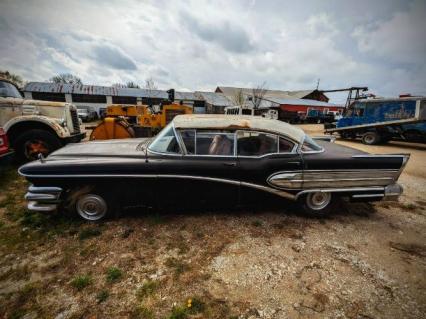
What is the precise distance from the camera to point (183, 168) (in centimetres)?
292

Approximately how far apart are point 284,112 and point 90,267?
30.8 m

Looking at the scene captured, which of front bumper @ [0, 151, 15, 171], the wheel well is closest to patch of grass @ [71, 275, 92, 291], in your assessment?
front bumper @ [0, 151, 15, 171]

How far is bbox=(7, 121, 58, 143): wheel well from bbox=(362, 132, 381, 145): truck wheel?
14491 mm

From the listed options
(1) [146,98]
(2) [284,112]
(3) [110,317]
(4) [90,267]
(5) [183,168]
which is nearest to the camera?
A: (3) [110,317]

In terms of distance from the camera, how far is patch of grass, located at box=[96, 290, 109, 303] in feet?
6.31

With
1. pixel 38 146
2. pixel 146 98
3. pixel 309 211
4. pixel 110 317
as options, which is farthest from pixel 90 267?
pixel 146 98

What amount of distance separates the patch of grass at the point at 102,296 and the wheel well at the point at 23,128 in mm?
5110

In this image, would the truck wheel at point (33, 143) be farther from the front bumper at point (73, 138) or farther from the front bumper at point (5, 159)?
the front bumper at point (5, 159)

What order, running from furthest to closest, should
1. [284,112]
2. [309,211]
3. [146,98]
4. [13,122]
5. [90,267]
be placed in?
[146,98] < [284,112] < [13,122] < [309,211] < [90,267]

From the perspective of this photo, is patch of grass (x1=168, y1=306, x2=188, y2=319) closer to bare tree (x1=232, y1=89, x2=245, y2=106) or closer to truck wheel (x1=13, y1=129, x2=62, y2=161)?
truck wheel (x1=13, y1=129, x2=62, y2=161)

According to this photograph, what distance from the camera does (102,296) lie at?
195 cm

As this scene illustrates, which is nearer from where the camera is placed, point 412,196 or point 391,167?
point 391,167

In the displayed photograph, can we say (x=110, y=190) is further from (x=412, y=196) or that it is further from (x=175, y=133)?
Result: (x=412, y=196)

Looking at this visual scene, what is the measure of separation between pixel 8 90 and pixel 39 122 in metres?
1.35
